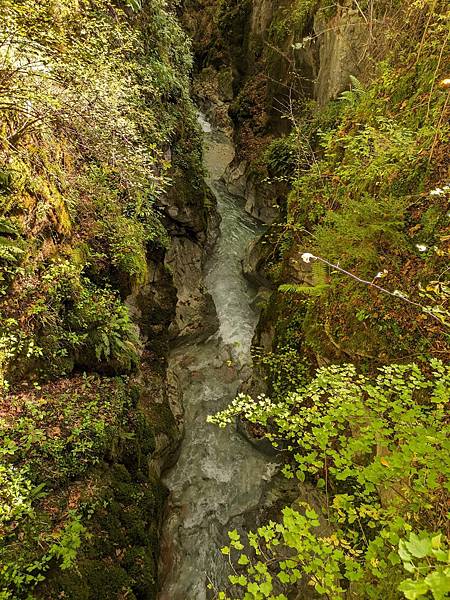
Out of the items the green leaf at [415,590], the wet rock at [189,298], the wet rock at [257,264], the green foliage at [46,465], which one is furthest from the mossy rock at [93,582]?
the wet rock at [257,264]

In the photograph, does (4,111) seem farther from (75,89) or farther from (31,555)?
(31,555)

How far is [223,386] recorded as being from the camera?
862 cm

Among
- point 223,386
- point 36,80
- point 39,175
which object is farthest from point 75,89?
point 223,386

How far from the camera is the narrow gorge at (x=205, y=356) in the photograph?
2705 millimetres

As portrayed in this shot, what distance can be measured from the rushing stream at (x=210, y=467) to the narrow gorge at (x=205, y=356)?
42 mm

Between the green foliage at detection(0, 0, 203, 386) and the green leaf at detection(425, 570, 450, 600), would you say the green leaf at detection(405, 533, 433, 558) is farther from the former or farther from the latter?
the green foliage at detection(0, 0, 203, 386)

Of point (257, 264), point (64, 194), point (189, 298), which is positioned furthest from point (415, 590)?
point (257, 264)

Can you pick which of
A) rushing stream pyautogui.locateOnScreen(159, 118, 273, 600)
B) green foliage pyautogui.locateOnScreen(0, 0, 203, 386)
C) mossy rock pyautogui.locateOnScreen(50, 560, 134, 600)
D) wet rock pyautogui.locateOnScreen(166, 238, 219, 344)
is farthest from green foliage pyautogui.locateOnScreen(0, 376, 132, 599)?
wet rock pyautogui.locateOnScreen(166, 238, 219, 344)

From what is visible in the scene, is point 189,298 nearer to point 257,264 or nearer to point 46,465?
point 257,264

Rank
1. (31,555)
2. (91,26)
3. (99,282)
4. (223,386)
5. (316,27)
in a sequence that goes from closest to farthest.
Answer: (31,555)
(91,26)
(99,282)
(223,386)
(316,27)

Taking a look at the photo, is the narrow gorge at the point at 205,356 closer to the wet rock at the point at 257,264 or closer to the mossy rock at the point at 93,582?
the mossy rock at the point at 93,582

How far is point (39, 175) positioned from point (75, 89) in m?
1.29

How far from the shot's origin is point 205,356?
9477 mm

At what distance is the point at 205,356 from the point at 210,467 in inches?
120
